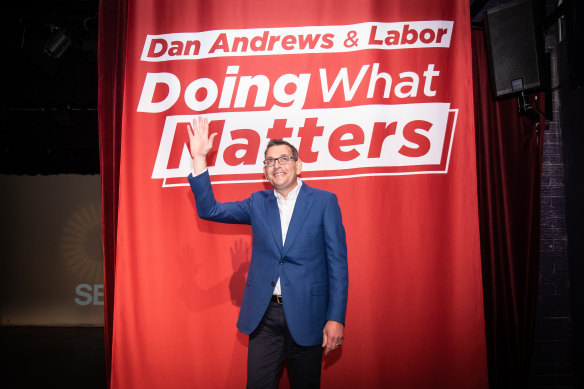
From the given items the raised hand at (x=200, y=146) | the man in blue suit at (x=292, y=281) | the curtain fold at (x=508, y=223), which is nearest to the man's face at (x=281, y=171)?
the man in blue suit at (x=292, y=281)

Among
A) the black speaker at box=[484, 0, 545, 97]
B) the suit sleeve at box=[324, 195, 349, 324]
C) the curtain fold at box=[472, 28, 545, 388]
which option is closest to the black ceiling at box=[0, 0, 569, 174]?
the black speaker at box=[484, 0, 545, 97]

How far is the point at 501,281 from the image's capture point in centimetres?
251

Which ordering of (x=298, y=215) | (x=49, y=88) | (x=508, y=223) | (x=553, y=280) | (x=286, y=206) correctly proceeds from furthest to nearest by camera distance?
(x=49, y=88), (x=553, y=280), (x=508, y=223), (x=286, y=206), (x=298, y=215)

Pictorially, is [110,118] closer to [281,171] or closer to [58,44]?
[58,44]

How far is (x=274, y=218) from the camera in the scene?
5.52 feet

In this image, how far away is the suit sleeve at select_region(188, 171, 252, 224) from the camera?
1702mm

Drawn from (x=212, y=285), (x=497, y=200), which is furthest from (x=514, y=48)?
(x=212, y=285)

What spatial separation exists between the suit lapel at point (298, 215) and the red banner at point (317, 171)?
2.44ft

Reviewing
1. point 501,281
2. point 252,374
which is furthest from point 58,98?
point 501,281

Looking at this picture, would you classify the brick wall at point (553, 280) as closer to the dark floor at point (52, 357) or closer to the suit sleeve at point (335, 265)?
the suit sleeve at point (335, 265)

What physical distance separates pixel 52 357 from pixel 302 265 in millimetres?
3865

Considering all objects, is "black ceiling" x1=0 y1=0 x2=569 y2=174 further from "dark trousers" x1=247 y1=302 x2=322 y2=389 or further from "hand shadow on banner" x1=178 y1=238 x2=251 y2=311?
"dark trousers" x1=247 y1=302 x2=322 y2=389

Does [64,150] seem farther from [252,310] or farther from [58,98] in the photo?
[252,310]

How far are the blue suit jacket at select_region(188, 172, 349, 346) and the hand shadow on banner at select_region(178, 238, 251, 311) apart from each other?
74 cm
